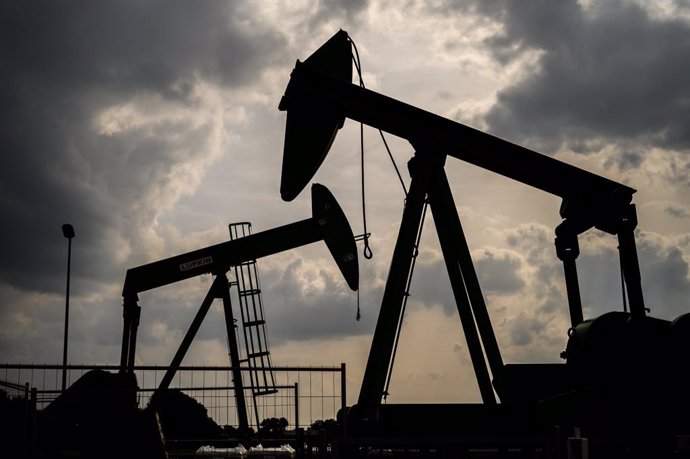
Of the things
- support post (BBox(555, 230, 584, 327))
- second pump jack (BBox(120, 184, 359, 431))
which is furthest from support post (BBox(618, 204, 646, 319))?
second pump jack (BBox(120, 184, 359, 431))

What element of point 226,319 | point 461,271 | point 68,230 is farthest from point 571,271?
point 68,230

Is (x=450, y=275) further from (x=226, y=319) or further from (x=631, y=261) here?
(x=226, y=319)

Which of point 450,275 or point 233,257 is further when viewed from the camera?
point 233,257

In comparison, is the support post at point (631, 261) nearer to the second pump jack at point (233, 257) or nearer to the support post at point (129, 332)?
the second pump jack at point (233, 257)

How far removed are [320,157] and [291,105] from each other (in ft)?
2.32

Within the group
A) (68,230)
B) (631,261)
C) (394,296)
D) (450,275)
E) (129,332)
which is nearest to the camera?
(631,261)

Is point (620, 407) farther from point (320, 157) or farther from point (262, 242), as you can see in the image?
point (262, 242)

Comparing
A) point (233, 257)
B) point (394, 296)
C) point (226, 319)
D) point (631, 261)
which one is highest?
point (233, 257)

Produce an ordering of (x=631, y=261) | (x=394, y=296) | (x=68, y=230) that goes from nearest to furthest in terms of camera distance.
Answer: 1. (x=631, y=261)
2. (x=394, y=296)
3. (x=68, y=230)

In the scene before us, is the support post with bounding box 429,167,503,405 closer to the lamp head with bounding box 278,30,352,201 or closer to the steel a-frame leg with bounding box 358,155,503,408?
the steel a-frame leg with bounding box 358,155,503,408

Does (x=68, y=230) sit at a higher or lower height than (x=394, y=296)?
higher

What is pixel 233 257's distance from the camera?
64.1 ft

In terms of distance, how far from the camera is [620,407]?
8586 mm

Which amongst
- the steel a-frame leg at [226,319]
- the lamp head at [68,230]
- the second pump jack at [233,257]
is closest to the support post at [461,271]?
the second pump jack at [233,257]
